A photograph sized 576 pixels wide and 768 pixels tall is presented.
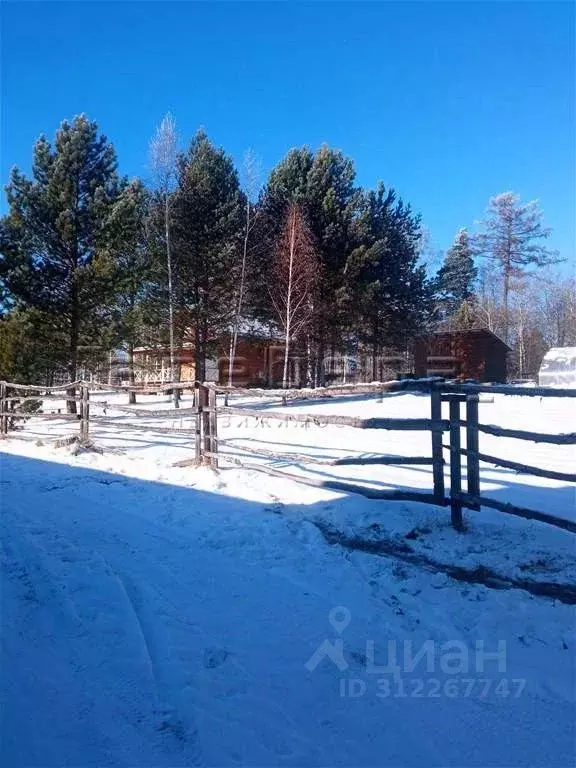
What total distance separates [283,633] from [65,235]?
16.8m

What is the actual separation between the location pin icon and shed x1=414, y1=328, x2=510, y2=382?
31174mm

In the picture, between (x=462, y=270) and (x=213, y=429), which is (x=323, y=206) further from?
(x=462, y=270)

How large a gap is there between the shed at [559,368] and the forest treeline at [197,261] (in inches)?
271

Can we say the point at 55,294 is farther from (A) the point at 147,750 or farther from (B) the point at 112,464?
(A) the point at 147,750

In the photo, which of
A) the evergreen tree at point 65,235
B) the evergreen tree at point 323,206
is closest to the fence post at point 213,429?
the evergreen tree at point 65,235

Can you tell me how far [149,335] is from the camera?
23.1m

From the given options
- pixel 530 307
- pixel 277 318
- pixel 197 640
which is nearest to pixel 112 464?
pixel 197 640

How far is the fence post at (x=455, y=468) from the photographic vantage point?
4.68 metres

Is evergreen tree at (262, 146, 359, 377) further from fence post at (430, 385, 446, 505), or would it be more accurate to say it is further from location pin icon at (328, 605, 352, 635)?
location pin icon at (328, 605, 352, 635)

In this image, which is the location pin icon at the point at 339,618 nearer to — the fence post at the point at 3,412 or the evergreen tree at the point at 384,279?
the fence post at the point at 3,412

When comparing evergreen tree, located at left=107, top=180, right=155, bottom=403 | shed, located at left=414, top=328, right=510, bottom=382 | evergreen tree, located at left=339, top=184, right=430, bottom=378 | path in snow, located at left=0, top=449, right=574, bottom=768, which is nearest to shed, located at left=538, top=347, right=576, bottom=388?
shed, located at left=414, top=328, right=510, bottom=382

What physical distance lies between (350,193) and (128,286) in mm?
13932

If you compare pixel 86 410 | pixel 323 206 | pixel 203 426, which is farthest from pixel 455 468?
pixel 323 206

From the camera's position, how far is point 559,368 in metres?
28.7
